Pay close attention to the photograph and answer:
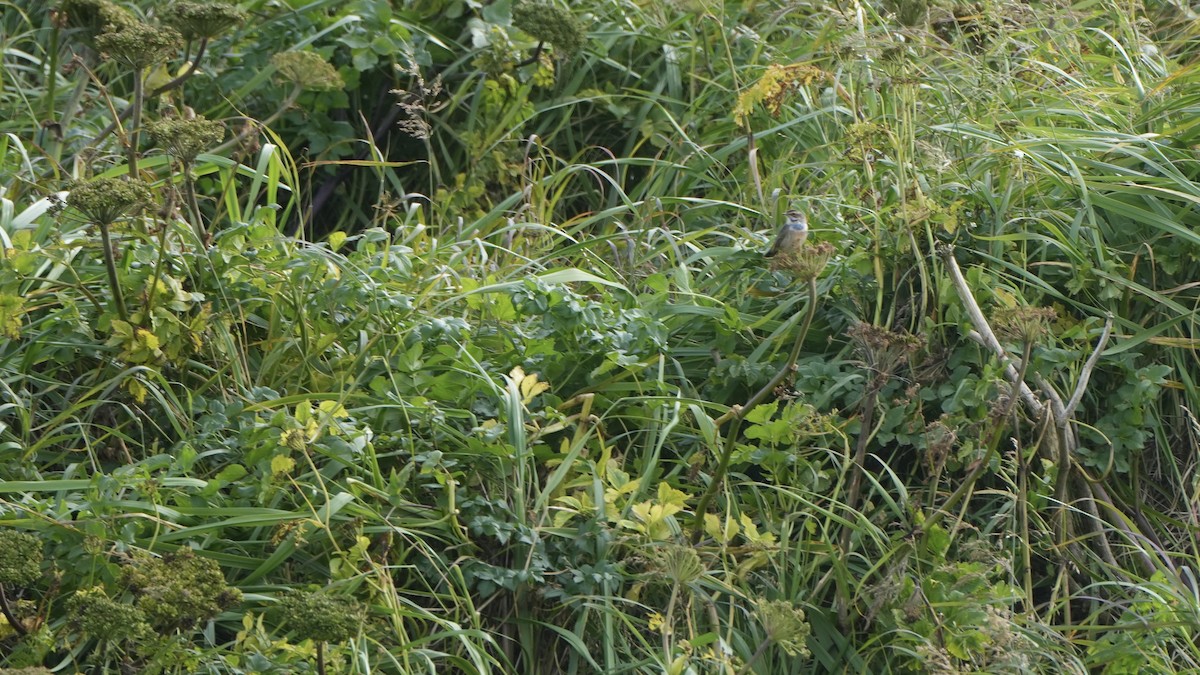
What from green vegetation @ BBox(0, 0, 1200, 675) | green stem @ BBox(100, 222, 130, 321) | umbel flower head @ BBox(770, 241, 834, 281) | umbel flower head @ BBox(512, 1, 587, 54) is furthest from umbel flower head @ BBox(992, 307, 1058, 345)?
umbel flower head @ BBox(512, 1, 587, 54)

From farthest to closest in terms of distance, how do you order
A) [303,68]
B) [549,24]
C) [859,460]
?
[549,24] < [303,68] < [859,460]

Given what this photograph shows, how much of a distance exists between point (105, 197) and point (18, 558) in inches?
29.6

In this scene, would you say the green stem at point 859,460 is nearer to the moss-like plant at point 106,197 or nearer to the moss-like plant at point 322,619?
the moss-like plant at point 322,619

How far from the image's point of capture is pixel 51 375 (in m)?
3.36

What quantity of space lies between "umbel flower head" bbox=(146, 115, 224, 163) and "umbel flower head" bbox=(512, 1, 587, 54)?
1642 millimetres

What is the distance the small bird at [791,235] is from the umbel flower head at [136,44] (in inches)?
60.5

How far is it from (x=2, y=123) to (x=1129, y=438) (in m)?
3.57

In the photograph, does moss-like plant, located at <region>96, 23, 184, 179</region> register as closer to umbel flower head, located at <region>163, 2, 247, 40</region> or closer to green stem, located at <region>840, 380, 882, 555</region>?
umbel flower head, located at <region>163, 2, 247, 40</region>

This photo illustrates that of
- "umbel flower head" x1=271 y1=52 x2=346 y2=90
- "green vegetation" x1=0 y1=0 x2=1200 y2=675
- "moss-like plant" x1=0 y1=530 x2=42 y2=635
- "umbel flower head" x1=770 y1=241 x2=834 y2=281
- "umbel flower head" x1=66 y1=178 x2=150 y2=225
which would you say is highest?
"umbel flower head" x1=770 y1=241 x2=834 y2=281

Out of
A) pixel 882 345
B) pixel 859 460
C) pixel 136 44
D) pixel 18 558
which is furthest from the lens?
pixel 136 44

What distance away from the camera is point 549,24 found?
457cm

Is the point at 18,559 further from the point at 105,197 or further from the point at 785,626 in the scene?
the point at 785,626

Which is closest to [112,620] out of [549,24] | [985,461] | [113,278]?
[113,278]

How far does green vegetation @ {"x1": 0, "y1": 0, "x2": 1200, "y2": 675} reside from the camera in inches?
111
